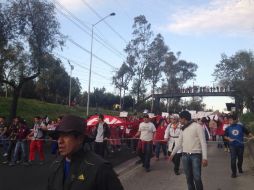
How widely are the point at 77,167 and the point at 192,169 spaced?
5.48 meters

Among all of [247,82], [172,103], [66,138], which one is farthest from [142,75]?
[66,138]

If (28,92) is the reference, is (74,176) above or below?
below

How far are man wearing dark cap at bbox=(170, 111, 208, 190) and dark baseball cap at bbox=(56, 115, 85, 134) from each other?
5117 mm

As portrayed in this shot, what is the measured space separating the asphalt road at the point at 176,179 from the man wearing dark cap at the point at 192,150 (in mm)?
1936

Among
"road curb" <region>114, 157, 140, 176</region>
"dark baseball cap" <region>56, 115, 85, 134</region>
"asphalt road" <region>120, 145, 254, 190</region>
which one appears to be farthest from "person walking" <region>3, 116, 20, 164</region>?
"dark baseball cap" <region>56, 115, 85, 134</region>

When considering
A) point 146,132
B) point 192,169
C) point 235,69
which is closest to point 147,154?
point 146,132

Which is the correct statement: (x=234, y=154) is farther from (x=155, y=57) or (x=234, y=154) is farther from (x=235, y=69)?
(x=235, y=69)

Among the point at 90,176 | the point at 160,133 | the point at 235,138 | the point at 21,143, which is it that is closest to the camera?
the point at 90,176

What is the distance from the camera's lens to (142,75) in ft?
201

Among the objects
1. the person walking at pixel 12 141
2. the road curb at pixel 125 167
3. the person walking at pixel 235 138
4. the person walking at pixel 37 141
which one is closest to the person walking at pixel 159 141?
the road curb at pixel 125 167

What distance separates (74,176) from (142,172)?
9975 millimetres

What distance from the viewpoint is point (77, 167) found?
280cm

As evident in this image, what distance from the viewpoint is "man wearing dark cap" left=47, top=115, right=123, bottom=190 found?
2746 millimetres

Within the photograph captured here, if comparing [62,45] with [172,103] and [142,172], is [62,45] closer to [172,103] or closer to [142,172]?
[142,172]
